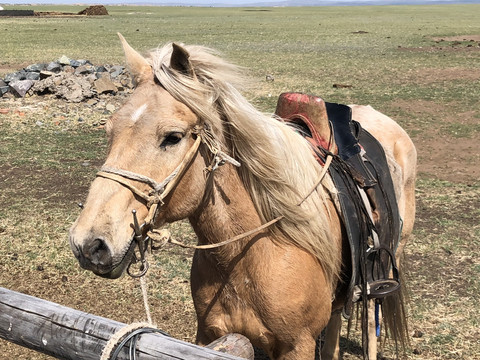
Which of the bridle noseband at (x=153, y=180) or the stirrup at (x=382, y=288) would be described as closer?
the bridle noseband at (x=153, y=180)

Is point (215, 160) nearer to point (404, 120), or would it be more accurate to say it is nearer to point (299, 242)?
point (299, 242)

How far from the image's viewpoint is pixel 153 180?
227 centimetres

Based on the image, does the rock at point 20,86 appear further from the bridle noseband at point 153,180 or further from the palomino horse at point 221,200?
the bridle noseband at point 153,180

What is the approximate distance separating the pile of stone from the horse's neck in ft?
38.8

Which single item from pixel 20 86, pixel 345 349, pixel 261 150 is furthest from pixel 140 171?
pixel 20 86

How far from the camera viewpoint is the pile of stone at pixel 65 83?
1433cm

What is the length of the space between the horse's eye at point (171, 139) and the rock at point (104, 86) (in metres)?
12.8

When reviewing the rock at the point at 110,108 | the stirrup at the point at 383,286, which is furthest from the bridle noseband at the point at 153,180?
the rock at the point at 110,108

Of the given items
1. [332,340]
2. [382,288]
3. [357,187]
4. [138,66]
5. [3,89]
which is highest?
[138,66]

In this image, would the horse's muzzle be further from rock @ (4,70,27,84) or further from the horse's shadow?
rock @ (4,70,27,84)

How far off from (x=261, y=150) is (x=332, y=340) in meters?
2.30

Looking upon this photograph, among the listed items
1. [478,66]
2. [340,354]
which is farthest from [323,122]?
[478,66]

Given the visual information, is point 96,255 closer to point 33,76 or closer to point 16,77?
point 33,76

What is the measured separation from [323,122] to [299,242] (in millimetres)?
1092
